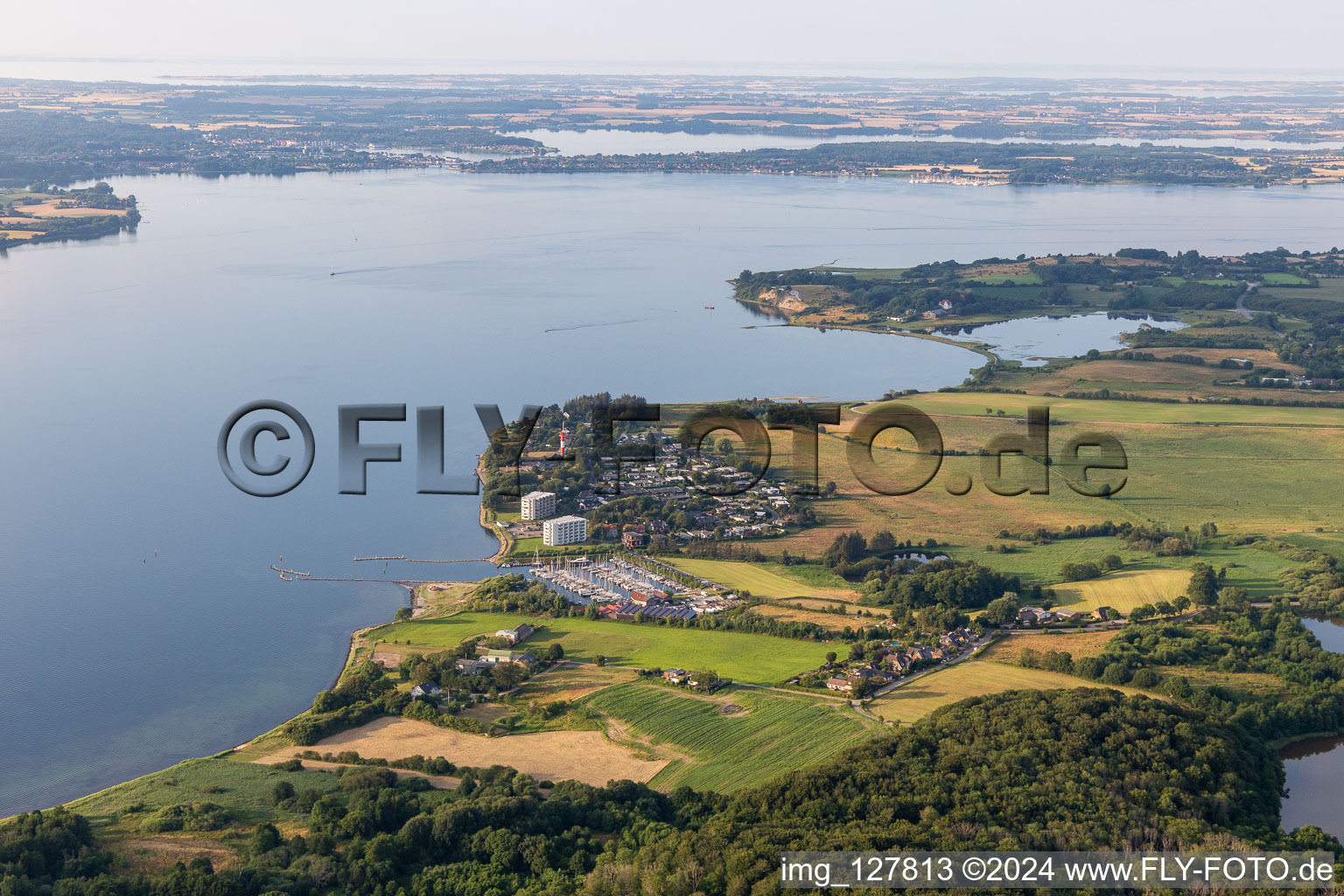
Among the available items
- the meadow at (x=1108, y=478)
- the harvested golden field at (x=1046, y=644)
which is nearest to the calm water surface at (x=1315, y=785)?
the harvested golden field at (x=1046, y=644)

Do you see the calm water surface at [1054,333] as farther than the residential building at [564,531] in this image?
Yes

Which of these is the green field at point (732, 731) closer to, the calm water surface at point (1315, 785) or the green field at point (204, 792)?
the green field at point (204, 792)

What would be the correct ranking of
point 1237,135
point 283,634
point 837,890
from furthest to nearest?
1. point 1237,135
2. point 283,634
3. point 837,890

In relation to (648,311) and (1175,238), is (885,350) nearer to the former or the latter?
(648,311)

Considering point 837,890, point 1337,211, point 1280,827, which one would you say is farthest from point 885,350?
point 1337,211

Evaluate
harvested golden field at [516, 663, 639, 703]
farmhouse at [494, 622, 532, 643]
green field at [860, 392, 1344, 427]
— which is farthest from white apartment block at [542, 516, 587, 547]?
green field at [860, 392, 1344, 427]

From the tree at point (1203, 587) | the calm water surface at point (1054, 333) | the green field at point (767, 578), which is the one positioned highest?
the calm water surface at point (1054, 333)
